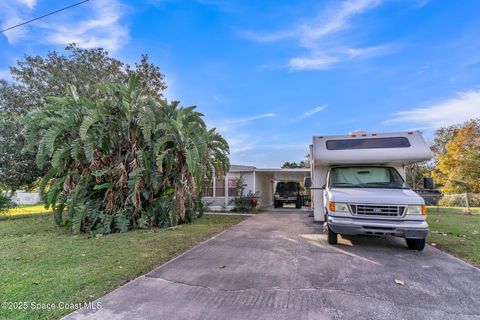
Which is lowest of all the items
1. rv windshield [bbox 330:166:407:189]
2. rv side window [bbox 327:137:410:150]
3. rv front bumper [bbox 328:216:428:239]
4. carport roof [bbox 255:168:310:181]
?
rv front bumper [bbox 328:216:428:239]

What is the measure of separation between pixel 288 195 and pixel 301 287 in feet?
54.4

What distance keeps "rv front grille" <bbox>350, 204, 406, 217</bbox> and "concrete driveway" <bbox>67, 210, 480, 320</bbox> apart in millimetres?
832

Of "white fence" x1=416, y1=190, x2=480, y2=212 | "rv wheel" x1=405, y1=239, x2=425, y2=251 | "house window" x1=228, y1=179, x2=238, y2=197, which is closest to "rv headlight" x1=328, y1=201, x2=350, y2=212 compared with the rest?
"rv wheel" x1=405, y1=239, x2=425, y2=251

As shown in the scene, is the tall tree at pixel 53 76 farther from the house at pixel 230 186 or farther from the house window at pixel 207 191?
the house at pixel 230 186

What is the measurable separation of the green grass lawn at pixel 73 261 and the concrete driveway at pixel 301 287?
37cm

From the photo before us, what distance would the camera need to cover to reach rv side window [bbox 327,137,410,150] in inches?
265

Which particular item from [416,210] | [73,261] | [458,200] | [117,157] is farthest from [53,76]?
[458,200]

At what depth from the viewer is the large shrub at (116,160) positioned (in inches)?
313

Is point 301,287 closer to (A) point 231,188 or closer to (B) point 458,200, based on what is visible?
(A) point 231,188

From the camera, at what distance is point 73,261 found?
16.0ft

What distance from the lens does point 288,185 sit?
20.2 m

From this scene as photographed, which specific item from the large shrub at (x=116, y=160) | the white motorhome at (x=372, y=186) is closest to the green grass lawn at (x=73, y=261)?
the large shrub at (x=116, y=160)

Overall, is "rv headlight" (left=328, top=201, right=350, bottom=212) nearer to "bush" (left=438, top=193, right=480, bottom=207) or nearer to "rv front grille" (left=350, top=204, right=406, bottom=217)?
"rv front grille" (left=350, top=204, right=406, bottom=217)

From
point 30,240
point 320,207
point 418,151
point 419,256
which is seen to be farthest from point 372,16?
point 30,240
